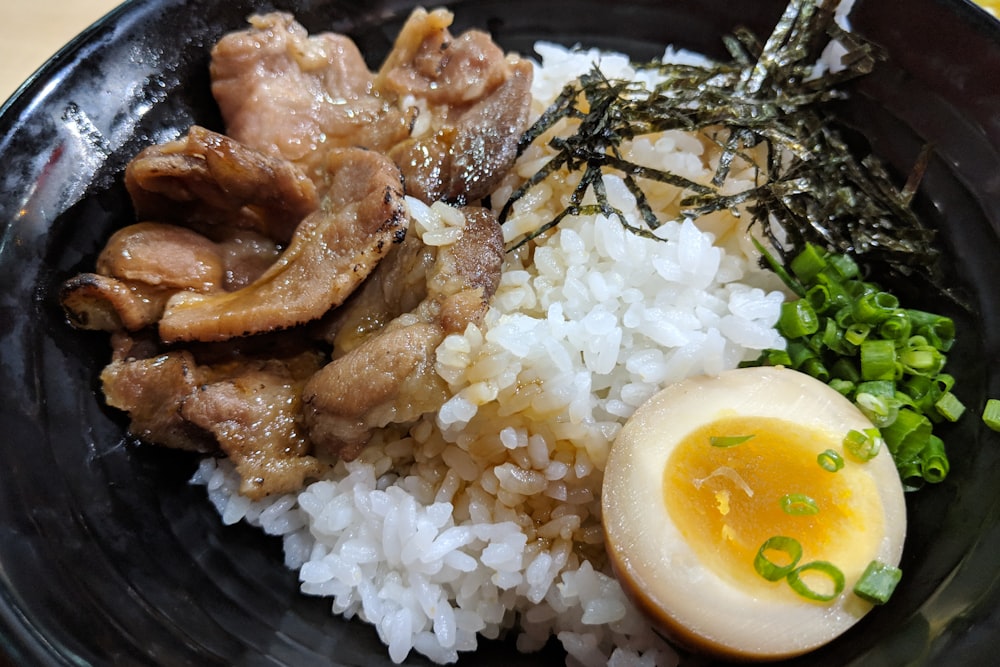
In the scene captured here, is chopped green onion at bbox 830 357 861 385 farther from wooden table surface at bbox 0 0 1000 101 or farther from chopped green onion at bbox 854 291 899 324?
wooden table surface at bbox 0 0 1000 101

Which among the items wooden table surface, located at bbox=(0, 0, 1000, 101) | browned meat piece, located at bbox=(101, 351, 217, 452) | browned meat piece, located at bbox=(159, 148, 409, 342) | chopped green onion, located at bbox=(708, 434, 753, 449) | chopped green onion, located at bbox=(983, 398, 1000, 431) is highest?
wooden table surface, located at bbox=(0, 0, 1000, 101)

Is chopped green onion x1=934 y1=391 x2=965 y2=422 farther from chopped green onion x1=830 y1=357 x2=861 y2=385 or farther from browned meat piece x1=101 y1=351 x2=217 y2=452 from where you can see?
browned meat piece x1=101 y1=351 x2=217 y2=452

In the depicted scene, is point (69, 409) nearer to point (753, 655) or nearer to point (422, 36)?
point (422, 36)

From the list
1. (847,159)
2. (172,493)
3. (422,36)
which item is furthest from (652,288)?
(172,493)

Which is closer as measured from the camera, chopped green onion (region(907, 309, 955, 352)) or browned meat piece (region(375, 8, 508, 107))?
chopped green onion (region(907, 309, 955, 352))

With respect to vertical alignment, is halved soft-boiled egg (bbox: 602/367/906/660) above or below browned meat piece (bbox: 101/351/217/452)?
below

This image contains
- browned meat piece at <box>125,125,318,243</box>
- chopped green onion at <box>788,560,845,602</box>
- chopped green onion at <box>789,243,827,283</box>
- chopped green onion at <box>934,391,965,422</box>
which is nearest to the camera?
chopped green onion at <box>788,560,845,602</box>

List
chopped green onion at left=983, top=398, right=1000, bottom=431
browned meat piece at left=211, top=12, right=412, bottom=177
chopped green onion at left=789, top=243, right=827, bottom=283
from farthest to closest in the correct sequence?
browned meat piece at left=211, top=12, right=412, bottom=177
chopped green onion at left=789, top=243, right=827, bottom=283
chopped green onion at left=983, top=398, right=1000, bottom=431

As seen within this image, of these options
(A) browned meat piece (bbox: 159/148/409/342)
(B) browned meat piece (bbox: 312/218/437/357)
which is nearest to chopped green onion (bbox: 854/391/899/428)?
(B) browned meat piece (bbox: 312/218/437/357)
